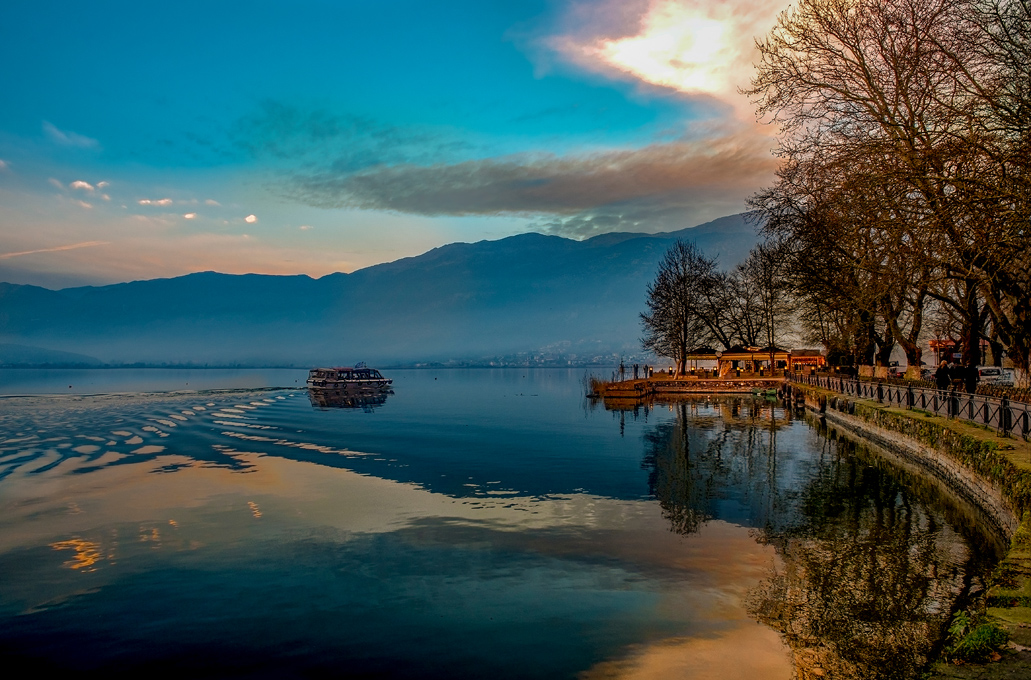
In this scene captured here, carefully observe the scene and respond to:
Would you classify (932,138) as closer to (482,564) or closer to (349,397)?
(482,564)

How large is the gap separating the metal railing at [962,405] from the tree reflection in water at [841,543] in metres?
2.49

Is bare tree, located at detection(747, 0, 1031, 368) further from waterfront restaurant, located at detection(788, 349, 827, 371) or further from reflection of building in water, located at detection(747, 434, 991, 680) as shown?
waterfront restaurant, located at detection(788, 349, 827, 371)

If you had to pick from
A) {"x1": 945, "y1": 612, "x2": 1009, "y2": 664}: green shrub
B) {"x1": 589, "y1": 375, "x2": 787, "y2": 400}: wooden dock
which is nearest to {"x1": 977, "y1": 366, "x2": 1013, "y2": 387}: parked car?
{"x1": 589, "y1": 375, "x2": 787, "y2": 400}: wooden dock

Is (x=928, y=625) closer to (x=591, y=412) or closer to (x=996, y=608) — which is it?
(x=996, y=608)

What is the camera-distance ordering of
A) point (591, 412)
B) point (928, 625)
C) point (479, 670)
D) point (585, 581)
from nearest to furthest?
point (479, 670)
point (928, 625)
point (585, 581)
point (591, 412)

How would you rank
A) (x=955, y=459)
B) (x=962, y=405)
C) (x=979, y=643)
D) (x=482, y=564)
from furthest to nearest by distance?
1. (x=962, y=405)
2. (x=955, y=459)
3. (x=482, y=564)
4. (x=979, y=643)

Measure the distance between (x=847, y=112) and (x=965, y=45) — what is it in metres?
5.05

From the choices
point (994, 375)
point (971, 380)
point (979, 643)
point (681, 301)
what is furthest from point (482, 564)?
point (681, 301)

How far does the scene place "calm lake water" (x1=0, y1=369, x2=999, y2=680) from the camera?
9617 mm

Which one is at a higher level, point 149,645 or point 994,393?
point 994,393

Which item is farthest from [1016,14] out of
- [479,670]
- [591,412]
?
[591,412]

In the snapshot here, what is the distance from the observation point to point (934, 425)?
877 inches

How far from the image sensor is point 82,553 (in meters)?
15.0

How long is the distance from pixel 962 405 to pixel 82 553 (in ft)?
82.5
